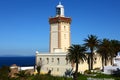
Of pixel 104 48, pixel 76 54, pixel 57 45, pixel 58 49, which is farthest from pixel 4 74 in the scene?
pixel 104 48

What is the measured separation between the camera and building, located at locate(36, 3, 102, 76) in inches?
2004

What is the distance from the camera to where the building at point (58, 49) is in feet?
167

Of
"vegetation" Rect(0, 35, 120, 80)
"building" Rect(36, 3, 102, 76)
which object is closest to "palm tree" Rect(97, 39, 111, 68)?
"vegetation" Rect(0, 35, 120, 80)

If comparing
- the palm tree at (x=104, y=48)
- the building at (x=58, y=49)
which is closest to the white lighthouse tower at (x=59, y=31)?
the building at (x=58, y=49)

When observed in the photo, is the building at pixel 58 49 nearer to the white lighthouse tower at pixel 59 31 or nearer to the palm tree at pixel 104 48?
the white lighthouse tower at pixel 59 31

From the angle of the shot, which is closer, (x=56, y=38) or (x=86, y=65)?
(x=86, y=65)

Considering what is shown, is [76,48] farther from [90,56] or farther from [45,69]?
[45,69]

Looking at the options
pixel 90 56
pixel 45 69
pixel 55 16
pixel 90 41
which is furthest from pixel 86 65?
pixel 55 16

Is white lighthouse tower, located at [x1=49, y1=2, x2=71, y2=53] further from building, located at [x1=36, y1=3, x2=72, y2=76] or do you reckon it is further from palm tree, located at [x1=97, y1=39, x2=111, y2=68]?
palm tree, located at [x1=97, y1=39, x2=111, y2=68]

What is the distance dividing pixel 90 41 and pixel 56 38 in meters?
10.4

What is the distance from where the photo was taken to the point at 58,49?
5638 cm

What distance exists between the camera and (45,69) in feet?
179

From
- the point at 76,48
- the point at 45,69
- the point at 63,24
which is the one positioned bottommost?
the point at 45,69

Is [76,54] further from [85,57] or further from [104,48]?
[104,48]
